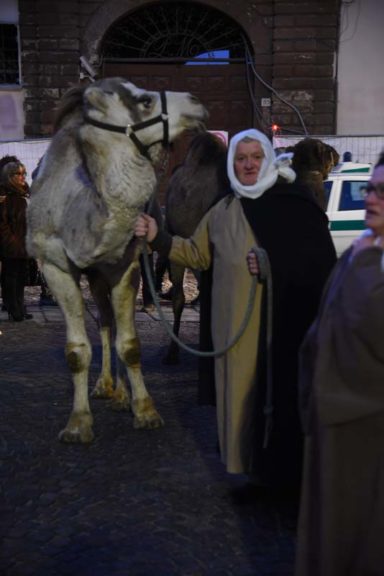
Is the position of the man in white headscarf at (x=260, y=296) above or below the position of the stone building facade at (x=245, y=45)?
below

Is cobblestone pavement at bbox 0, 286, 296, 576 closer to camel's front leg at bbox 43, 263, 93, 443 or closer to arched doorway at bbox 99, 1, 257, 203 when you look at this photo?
camel's front leg at bbox 43, 263, 93, 443

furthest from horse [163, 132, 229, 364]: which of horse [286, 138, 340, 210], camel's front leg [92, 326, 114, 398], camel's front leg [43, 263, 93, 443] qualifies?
camel's front leg [43, 263, 93, 443]

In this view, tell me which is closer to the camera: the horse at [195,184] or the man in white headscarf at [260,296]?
the man in white headscarf at [260,296]

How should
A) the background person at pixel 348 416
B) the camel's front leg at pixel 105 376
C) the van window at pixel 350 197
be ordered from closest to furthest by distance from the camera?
the background person at pixel 348 416 < the camel's front leg at pixel 105 376 < the van window at pixel 350 197

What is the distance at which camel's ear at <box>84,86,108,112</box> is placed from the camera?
15.0 ft

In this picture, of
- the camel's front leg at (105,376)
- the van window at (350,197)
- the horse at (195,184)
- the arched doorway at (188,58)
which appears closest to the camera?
the camel's front leg at (105,376)

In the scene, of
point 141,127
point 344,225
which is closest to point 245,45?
point 344,225

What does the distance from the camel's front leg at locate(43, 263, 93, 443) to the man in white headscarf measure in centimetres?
144

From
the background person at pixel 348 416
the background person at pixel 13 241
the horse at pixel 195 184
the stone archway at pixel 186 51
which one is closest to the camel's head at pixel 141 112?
the horse at pixel 195 184

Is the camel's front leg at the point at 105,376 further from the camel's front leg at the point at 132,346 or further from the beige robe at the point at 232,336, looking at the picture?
the beige robe at the point at 232,336

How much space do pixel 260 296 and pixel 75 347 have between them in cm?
176

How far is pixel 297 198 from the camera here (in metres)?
4.18

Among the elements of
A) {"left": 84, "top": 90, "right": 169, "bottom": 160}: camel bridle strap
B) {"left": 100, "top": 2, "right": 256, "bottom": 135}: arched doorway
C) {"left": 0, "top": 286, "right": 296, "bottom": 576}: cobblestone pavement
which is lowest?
{"left": 0, "top": 286, "right": 296, "bottom": 576}: cobblestone pavement

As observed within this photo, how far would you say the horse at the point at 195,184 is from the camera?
6812 mm
